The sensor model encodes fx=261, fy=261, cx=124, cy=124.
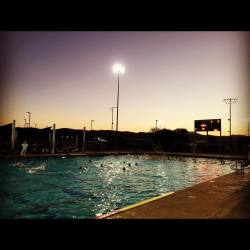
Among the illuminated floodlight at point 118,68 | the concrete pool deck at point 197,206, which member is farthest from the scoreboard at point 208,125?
the concrete pool deck at point 197,206

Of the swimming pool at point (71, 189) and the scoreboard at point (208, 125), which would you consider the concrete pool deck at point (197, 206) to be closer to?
the swimming pool at point (71, 189)

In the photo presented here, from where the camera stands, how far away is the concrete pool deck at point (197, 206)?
17.3 feet

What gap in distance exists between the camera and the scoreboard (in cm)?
3831

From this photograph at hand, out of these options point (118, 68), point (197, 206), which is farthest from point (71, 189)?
point (118, 68)

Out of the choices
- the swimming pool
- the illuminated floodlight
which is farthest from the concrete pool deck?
the illuminated floodlight

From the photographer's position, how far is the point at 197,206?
243 inches

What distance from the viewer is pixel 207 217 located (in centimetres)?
511

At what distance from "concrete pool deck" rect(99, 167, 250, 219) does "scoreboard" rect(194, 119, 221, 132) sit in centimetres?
3134

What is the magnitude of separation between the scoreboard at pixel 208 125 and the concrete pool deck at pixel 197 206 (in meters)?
31.3
